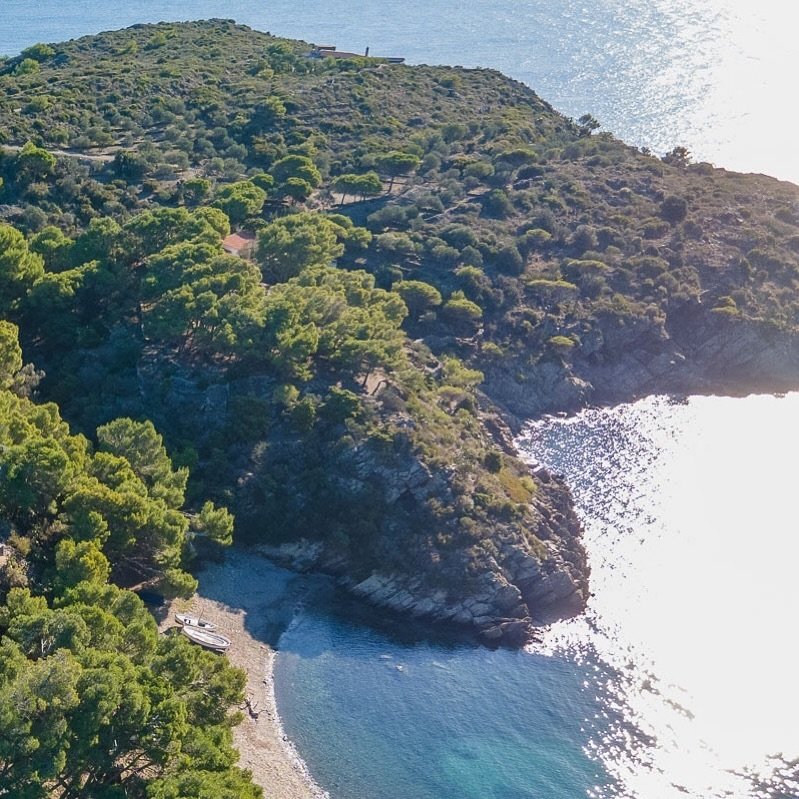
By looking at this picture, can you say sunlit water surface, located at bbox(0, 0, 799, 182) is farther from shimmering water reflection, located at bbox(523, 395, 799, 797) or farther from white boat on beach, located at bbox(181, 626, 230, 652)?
white boat on beach, located at bbox(181, 626, 230, 652)

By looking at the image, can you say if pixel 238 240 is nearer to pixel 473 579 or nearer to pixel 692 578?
pixel 473 579

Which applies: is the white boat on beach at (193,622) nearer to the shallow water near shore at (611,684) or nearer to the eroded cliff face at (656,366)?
the shallow water near shore at (611,684)

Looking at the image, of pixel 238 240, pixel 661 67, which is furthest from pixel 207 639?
pixel 661 67

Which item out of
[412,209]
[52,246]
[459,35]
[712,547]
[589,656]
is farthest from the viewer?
[459,35]

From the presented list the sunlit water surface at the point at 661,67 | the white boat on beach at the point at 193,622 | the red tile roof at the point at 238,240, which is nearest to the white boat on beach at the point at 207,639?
the white boat on beach at the point at 193,622

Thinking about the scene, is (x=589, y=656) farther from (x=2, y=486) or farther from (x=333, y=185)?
(x=333, y=185)

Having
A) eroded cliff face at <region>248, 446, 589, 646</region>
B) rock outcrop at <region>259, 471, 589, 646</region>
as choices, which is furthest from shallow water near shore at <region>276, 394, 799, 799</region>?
eroded cliff face at <region>248, 446, 589, 646</region>

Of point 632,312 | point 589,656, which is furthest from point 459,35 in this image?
point 589,656
